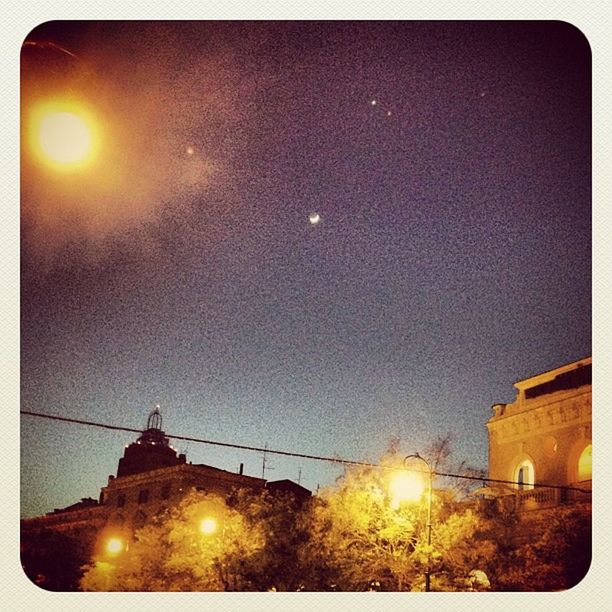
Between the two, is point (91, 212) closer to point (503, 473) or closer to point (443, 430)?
point (443, 430)

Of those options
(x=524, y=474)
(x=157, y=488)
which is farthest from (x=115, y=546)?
(x=524, y=474)

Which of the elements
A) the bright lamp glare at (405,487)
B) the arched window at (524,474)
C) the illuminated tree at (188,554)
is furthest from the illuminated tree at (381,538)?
the illuminated tree at (188,554)

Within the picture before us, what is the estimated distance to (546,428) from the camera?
249 inches

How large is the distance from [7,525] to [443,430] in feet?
9.88

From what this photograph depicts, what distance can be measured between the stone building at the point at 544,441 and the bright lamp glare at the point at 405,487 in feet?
2.01

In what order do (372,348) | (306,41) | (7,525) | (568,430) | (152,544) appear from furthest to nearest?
(152,544)
(568,430)
(372,348)
(306,41)
(7,525)

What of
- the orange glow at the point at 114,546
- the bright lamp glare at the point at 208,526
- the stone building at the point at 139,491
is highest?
the stone building at the point at 139,491

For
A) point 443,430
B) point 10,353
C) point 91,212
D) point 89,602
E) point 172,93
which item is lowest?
point 89,602

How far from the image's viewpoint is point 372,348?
5.27 metres

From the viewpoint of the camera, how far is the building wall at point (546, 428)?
202 inches

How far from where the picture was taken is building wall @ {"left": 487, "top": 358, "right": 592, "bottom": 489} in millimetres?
5125

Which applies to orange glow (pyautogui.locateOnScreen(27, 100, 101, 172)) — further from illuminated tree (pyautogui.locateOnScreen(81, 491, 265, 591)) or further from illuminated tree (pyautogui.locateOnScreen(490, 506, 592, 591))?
illuminated tree (pyautogui.locateOnScreen(490, 506, 592, 591))

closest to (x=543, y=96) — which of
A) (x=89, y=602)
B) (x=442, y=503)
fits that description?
(x=442, y=503)

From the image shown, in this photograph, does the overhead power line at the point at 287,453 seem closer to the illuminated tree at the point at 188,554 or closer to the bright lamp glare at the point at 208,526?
the illuminated tree at the point at 188,554
